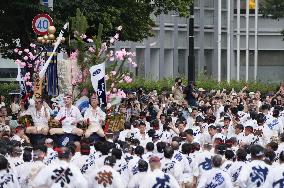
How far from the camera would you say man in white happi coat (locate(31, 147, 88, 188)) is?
642 inches

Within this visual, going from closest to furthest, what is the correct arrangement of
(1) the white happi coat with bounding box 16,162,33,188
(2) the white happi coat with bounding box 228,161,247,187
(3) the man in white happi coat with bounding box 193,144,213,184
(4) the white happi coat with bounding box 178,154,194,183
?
1. (2) the white happi coat with bounding box 228,161,247,187
2. (1) the white happi coat with bounding box 16,162,33,188
3. (4) the white happi coat with bounding box 178,154,194,183
4. (3) the man in white happi coat with bounding box 193,144,213,184

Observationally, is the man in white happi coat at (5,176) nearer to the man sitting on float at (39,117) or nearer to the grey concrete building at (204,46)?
the man sitting on float at (39,117)

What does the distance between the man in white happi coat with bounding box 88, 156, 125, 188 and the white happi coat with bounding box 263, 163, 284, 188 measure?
2451 millimetres

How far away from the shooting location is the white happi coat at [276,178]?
1656 centimetres

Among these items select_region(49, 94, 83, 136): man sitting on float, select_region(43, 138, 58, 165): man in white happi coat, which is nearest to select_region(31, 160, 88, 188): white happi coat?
select_region(43, 138, 58, 165): man in white happi coat

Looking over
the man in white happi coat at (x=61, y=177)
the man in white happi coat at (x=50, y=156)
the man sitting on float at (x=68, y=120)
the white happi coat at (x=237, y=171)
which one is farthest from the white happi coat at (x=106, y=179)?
the man sitting on float at (x=68, y=120)

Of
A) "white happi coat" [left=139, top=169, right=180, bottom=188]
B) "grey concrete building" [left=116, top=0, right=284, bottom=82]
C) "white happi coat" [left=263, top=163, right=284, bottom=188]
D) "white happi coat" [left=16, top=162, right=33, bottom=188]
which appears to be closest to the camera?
"white happi coat" [left=139, top=169, right=180, bottom=188]

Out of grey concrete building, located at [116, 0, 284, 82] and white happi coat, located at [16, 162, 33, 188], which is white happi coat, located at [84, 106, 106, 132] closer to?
white happi coat, located at [16, 162, 33, 188]

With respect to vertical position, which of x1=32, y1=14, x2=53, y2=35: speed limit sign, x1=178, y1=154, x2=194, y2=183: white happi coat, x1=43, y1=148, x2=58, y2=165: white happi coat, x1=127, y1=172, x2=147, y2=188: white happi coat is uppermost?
x1=32, y1=14, x2=53, y2=35: speed limit sign

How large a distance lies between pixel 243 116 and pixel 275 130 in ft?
7.44

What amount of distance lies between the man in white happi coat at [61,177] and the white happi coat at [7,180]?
45 cm

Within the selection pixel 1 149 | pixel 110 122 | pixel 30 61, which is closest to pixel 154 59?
pixel 30 61

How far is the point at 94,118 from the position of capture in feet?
79.9

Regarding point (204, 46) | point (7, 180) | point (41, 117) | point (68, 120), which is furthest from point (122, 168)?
point (204, 46)
